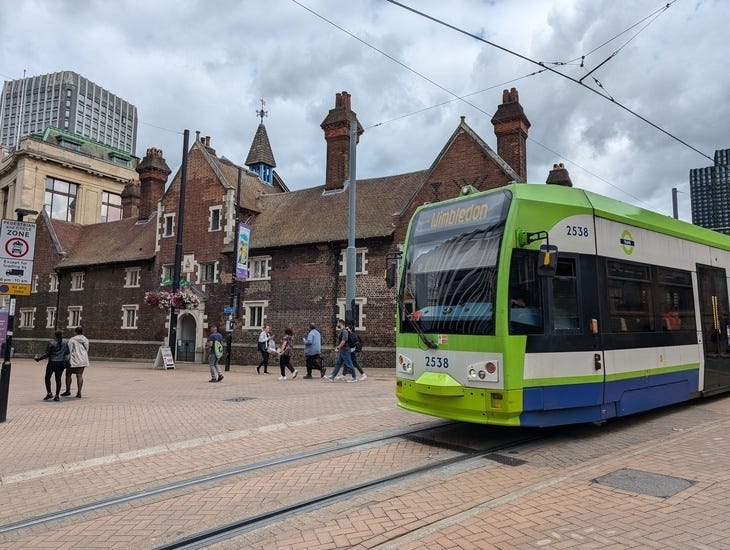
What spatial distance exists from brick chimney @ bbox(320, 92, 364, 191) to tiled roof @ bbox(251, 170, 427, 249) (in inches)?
38.0

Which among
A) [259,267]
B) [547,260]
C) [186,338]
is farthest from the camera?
[186,338]

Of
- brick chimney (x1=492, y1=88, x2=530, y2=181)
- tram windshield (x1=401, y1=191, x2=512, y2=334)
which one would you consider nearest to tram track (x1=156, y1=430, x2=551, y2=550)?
tram windshield (x1=401, y1=191, x2=512, y2=334)

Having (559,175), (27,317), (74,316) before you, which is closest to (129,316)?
(74,316)

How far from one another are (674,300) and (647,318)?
1.15m

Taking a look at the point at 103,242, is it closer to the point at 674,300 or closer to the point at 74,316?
the point at 74,316

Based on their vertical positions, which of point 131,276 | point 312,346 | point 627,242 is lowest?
point 312,346

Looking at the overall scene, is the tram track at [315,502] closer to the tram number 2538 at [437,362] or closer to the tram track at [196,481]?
the tram track at [196,481]

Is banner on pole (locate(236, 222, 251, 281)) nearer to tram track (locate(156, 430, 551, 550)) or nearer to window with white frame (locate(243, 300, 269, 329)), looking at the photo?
window with white frame (locate(243, 300, 269, 329))

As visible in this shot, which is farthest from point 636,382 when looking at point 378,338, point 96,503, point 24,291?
point 378,338

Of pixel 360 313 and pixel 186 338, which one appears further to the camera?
pixel 186 338

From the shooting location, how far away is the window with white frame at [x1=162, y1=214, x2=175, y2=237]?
3259cm

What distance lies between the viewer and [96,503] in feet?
16.9

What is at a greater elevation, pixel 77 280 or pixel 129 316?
pixel 77 280

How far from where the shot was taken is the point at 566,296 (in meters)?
7.09
